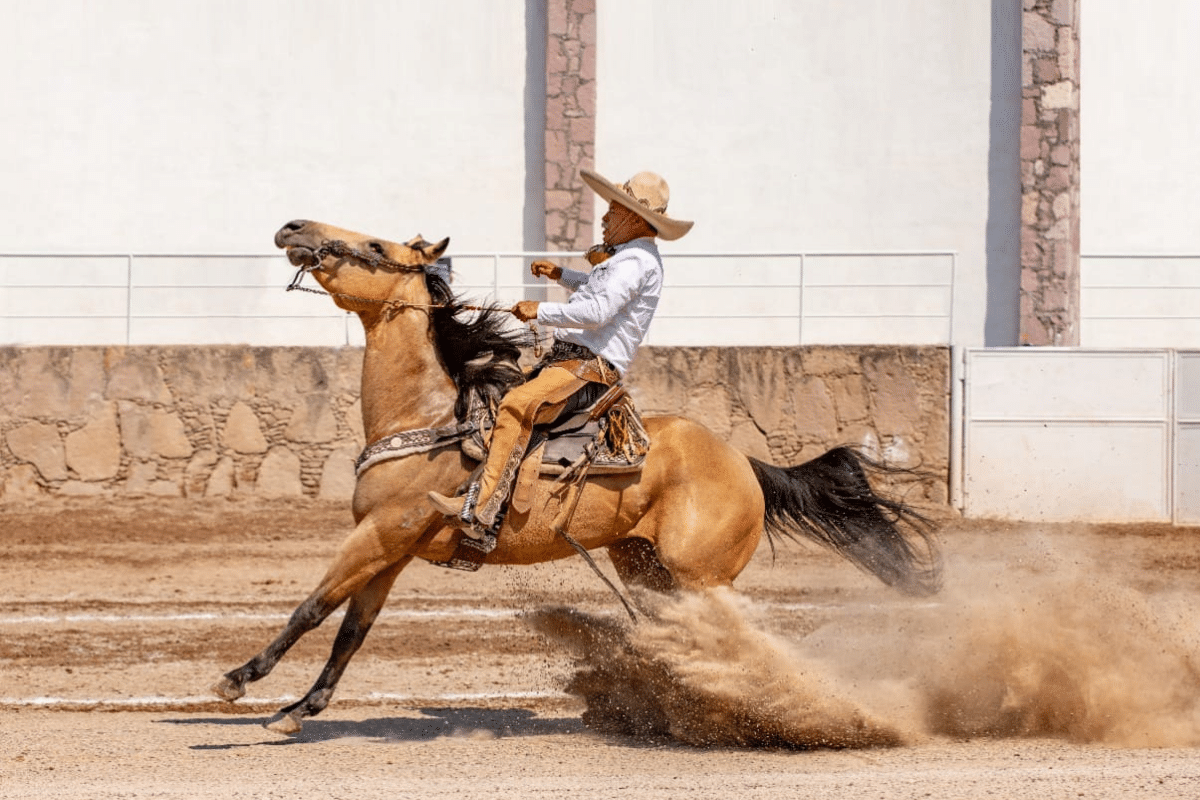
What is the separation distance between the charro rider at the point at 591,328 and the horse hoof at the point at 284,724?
1.20 metres

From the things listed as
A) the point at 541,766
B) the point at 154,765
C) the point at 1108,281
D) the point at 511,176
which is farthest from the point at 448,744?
the point at 1108,281

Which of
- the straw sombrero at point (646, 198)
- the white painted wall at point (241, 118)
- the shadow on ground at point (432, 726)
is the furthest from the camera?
the white painted wall at point (241, 118)

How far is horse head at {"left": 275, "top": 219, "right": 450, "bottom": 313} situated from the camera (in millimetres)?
6980

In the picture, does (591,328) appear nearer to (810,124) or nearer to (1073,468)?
(1073,468)

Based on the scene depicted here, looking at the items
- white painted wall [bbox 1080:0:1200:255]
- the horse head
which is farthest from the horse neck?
white painted wall [bbox 1080:0:1200:255]

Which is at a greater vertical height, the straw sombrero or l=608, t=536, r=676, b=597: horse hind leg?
the straw sombrero

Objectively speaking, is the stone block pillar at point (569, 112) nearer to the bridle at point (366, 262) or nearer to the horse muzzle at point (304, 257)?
the bridle at point (366, 262)

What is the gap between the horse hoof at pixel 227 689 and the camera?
22.0 ft

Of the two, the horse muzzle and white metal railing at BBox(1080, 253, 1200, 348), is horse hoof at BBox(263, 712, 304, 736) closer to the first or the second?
the horse muzzle

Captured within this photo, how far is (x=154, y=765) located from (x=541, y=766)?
1557mm

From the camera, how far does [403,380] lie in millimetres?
7062

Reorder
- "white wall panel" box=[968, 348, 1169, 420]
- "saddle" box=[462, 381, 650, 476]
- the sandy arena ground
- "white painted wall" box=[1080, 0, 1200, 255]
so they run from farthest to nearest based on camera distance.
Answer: "white painted wall" box=[1080, 0, 1200, 255] → "white wall panel" box=[968, 348, 1169, 420] → "saddle" box=[462, 381, 650, 476] → the sandy arena ground

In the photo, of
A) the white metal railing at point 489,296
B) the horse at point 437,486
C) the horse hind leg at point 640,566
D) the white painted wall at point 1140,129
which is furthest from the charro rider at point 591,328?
the white painted wall at point 1140,129

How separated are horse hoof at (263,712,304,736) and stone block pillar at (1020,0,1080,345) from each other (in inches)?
464
